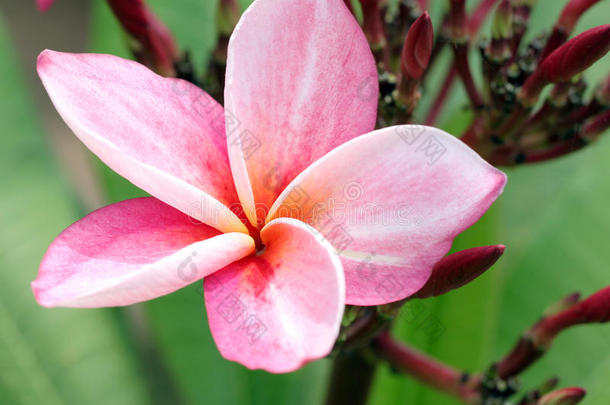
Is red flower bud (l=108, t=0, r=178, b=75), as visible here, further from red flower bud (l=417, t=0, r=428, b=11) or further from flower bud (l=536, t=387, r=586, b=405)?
flower bud (l=536, t=387, r=586, b=405)

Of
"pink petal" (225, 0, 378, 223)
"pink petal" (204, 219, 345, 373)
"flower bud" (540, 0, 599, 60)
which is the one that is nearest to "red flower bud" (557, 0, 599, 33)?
"flower bud" (540, 0, 599, 60)

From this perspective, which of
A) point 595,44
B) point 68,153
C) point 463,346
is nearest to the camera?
point 595,44

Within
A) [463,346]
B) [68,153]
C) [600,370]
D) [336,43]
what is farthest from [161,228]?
[68,153]

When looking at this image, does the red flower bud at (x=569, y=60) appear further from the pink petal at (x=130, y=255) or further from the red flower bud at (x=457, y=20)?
the pink petal at (x=130, y=255)

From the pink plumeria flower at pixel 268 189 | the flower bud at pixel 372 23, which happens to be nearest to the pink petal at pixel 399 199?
the pink plumeria flower at pixel 268 189

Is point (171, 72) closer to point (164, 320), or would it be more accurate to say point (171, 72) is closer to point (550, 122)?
point (550, 122)

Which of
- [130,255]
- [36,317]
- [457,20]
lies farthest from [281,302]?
[36,317]
